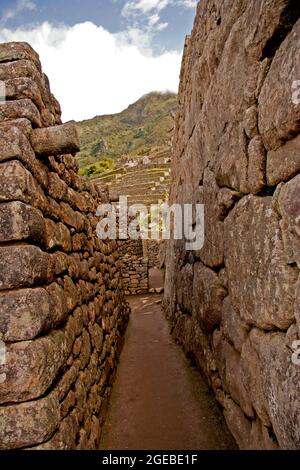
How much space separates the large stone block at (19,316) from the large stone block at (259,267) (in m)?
1.45

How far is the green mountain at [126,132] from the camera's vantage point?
6128 centimetres

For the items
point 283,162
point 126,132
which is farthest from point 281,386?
point 126,132

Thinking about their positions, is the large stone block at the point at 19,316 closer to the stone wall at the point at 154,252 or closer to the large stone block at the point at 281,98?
the large stone block at the point at 281,98

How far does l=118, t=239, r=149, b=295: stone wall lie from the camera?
12.0 m

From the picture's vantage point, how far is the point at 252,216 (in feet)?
6.93

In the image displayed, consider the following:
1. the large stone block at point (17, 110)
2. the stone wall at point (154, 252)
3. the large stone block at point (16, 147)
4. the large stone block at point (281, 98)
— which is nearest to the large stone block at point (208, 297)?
the large stone block at point (281, 98)

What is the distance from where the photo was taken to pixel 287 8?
5.67ft

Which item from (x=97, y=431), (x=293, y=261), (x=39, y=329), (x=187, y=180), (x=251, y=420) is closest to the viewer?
(x=293, y=261)

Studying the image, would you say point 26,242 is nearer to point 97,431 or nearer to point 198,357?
point 97,431

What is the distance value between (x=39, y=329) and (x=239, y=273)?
59.6 inches

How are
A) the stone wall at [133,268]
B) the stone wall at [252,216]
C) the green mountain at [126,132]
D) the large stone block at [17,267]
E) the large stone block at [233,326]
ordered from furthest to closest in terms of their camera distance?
the green mountain at [126,132]
the stone wall at [133,268]
the large stone block at [233,326]
the large stone block at [17,267]
the stone wall at [252,216]

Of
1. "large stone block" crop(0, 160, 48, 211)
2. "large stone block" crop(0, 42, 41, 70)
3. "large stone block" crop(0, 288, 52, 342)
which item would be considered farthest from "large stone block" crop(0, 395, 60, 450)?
"large stone block" crop(0, 42, 41, 70)

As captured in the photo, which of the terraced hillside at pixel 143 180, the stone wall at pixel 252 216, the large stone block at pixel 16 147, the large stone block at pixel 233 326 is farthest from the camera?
the terraced hillside at pixel 143 180

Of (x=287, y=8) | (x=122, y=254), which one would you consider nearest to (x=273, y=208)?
(x=287, y=8)
